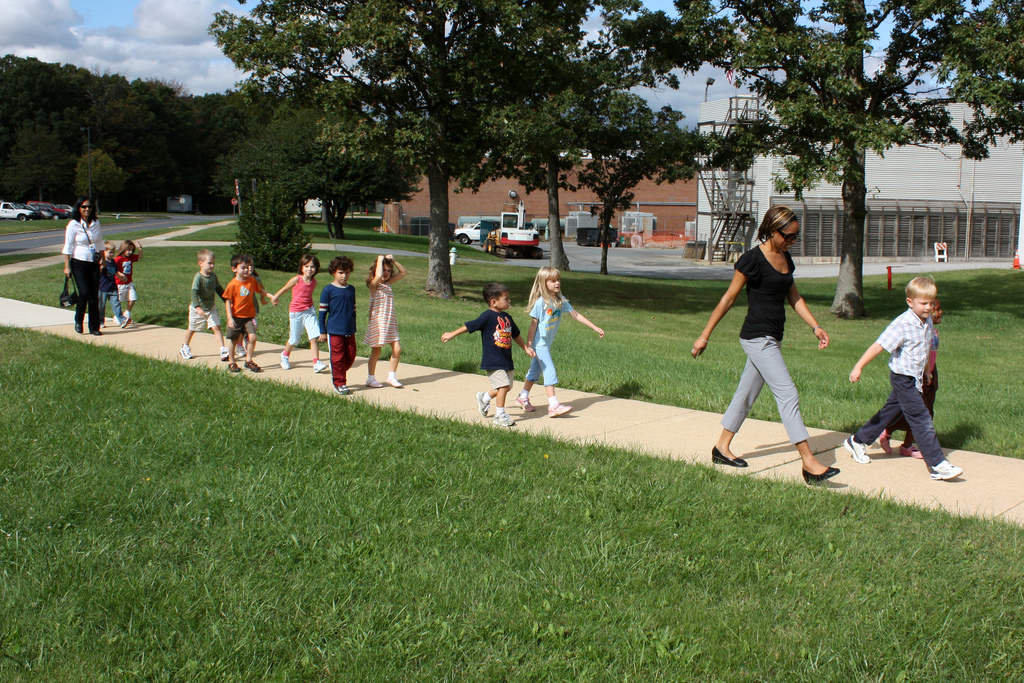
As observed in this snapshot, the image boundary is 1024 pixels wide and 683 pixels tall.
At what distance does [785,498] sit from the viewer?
500 cm

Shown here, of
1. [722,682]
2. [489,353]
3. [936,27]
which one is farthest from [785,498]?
[936,27]

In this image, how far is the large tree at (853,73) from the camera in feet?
55.9

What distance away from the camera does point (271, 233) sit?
24.8 metres

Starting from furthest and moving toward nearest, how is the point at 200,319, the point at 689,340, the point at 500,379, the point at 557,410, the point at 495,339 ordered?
the point at 689,340
the point at 200,319
the point at 557,410
the point at 495,339
the point at 500,379

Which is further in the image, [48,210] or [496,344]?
[48,210]

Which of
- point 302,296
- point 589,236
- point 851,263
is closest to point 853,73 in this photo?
point 851,263

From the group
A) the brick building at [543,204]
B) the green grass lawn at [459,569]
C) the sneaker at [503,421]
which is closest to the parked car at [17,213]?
the brick building at [543,204]

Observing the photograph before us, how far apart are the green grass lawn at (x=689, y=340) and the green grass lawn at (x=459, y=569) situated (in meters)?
3.03

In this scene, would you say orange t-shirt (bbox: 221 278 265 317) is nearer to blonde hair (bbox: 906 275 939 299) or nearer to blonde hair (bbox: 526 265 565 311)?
blonde hair (bbox: 526 265 565 311)

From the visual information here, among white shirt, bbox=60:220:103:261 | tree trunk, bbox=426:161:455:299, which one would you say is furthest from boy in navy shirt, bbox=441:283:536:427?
tree trunk, bbox=426:161:455:299

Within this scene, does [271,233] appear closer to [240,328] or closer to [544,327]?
[240,328]

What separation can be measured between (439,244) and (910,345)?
1701cm

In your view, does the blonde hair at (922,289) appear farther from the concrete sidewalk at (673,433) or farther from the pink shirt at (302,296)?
the pink shirt at (302,296)

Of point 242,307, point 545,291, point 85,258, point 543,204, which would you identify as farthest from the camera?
point 543,204
